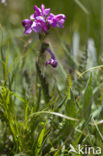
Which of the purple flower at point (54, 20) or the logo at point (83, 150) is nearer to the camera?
the logo at point (83, 150)

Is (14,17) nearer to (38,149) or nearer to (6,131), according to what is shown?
(6,131)

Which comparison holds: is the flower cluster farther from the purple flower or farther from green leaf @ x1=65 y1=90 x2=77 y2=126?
green leaf @ x1=65 y1=90 x2=77 y2=126

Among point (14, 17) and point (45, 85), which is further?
point (14, 17)

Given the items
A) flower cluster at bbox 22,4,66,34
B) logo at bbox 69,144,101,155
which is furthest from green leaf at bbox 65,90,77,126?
flower cluster at bbox 22,4,66,34

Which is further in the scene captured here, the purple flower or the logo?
the purple flower

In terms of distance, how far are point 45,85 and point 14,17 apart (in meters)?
2.48

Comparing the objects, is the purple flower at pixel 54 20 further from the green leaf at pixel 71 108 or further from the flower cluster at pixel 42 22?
the green leaf at pixel 71 108

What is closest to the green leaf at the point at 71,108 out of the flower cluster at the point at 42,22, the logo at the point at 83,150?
the logo at the point at 83,150

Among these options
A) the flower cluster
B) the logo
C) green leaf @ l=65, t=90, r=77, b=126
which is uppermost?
the flower cluster

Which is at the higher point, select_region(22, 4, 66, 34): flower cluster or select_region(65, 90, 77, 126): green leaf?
select_region(22, 4, 66, 34): flower cluster

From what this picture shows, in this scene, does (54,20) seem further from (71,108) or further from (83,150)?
(83,150)

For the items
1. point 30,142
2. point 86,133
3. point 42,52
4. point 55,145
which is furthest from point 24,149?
point 42,52

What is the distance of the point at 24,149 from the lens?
3.51 feet

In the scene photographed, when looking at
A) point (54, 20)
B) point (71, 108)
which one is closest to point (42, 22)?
point (54, 20)
